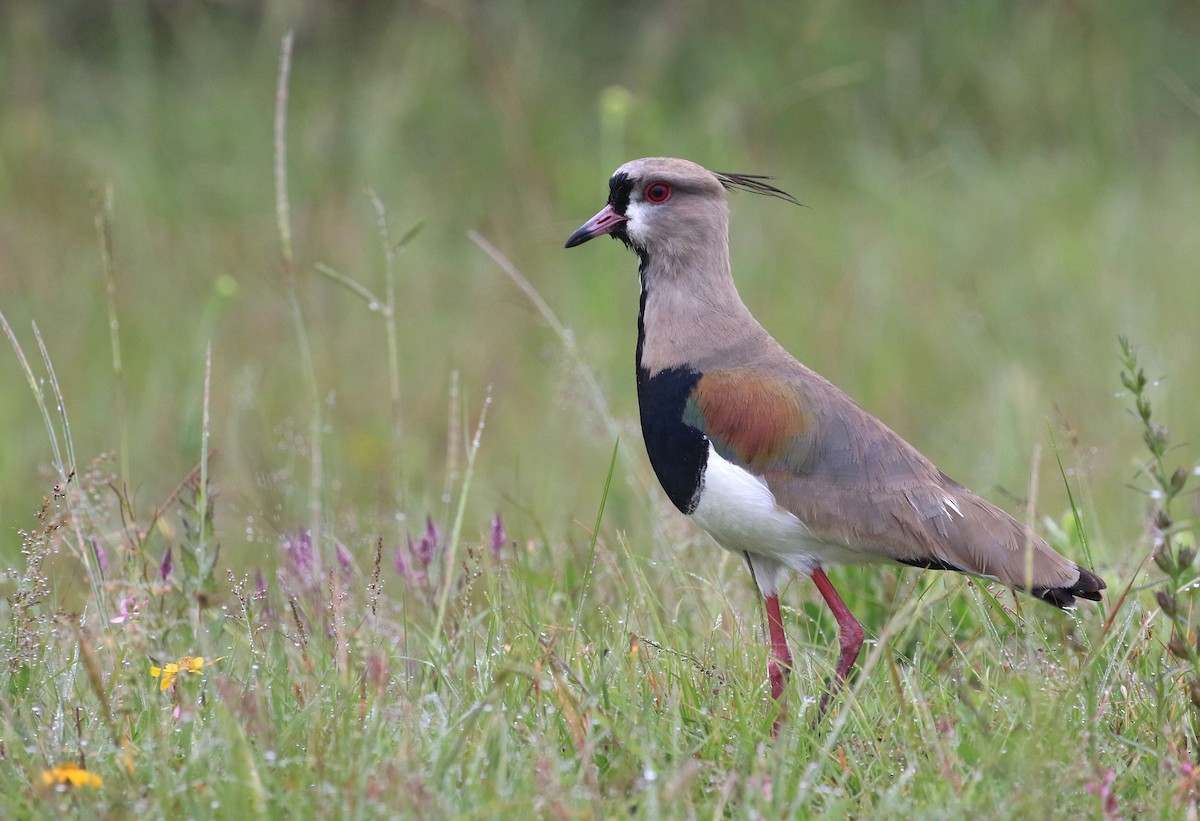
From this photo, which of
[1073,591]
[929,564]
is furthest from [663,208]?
[1073,591]

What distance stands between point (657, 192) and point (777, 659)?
4.32 feet

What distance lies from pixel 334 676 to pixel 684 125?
6.25 meters

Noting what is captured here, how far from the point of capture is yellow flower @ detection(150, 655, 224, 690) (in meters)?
2.82

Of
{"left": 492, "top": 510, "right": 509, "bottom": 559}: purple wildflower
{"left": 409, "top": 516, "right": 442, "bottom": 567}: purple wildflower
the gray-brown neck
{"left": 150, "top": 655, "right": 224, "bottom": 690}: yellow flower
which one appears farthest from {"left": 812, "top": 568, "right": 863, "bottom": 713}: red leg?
{"left": 150, "top": 655, "right": 224, "bottom": 690}: yellow flower

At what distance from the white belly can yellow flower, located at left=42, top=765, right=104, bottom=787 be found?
1.41 m

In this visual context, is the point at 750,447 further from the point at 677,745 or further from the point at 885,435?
the point at 677,745

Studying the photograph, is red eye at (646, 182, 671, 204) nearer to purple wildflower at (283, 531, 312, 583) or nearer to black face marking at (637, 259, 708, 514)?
black face marking at (637, 259, 708, 514)

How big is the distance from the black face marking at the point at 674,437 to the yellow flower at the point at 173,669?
1.06 metres

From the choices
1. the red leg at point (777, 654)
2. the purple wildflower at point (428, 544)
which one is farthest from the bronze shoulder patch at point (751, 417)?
the purple wildflower at point (428, 544)

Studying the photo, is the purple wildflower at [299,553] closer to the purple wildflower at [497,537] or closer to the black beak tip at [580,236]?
the purple wildflower at [497,537]

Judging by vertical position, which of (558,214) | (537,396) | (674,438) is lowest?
(537,396)

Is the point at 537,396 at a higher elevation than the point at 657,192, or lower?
lower

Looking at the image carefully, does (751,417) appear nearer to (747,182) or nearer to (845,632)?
(845,632)

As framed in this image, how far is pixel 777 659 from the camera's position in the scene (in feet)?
9.84
